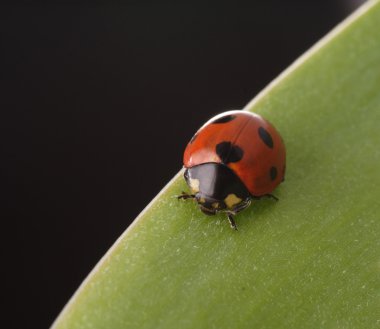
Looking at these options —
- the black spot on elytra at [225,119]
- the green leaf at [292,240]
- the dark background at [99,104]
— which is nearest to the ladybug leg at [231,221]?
the green leaf at [292,240]

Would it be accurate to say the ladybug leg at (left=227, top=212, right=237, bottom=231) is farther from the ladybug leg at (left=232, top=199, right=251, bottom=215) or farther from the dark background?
the dark background

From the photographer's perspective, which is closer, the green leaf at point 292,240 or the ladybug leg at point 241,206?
the green leaf at point 292,240

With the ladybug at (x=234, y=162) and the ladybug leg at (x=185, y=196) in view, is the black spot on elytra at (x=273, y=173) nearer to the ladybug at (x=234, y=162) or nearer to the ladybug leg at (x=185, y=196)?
the ladybug at (x=234, y=162)

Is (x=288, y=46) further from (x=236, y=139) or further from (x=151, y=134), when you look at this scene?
(x=236, y=139)

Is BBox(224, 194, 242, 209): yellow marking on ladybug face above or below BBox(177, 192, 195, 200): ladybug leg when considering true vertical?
below

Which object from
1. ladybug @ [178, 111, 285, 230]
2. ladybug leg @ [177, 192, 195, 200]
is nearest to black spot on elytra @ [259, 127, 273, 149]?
ladybug @ [178, 111, 285, 230]

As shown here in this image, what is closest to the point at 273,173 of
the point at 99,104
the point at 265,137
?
the point at 265,137
